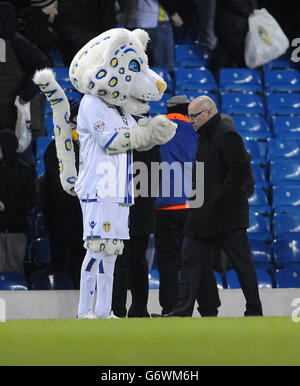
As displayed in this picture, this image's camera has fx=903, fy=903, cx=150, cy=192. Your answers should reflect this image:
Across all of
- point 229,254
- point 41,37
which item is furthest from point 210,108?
point 41,37

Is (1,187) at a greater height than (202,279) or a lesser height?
greater

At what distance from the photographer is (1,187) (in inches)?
231

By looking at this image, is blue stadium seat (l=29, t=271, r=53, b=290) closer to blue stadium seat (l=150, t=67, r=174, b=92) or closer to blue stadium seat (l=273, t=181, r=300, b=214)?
blue stadium seat (l=273, t=181, r=300, b=214)

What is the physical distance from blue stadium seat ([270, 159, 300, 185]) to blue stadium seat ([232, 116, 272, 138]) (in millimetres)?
738

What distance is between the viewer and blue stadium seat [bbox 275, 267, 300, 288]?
5.94 m

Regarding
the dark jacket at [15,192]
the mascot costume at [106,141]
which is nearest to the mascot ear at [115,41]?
the mascot costume at [106,141]

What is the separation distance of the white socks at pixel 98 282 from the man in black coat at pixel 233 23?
15.3ft

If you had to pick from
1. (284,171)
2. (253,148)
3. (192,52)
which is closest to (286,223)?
(284,171)

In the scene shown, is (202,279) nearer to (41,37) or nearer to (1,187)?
(1,187)

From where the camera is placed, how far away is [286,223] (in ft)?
21.1

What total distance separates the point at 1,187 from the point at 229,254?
6.45 ft

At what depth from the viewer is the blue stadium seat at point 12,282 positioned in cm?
570

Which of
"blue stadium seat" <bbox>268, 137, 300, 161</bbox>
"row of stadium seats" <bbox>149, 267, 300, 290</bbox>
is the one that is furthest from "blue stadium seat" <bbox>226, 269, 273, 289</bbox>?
"blue stadium seat" <bbox>268, 137, 300, 161</bbox>

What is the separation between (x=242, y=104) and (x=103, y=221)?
4.38 m
